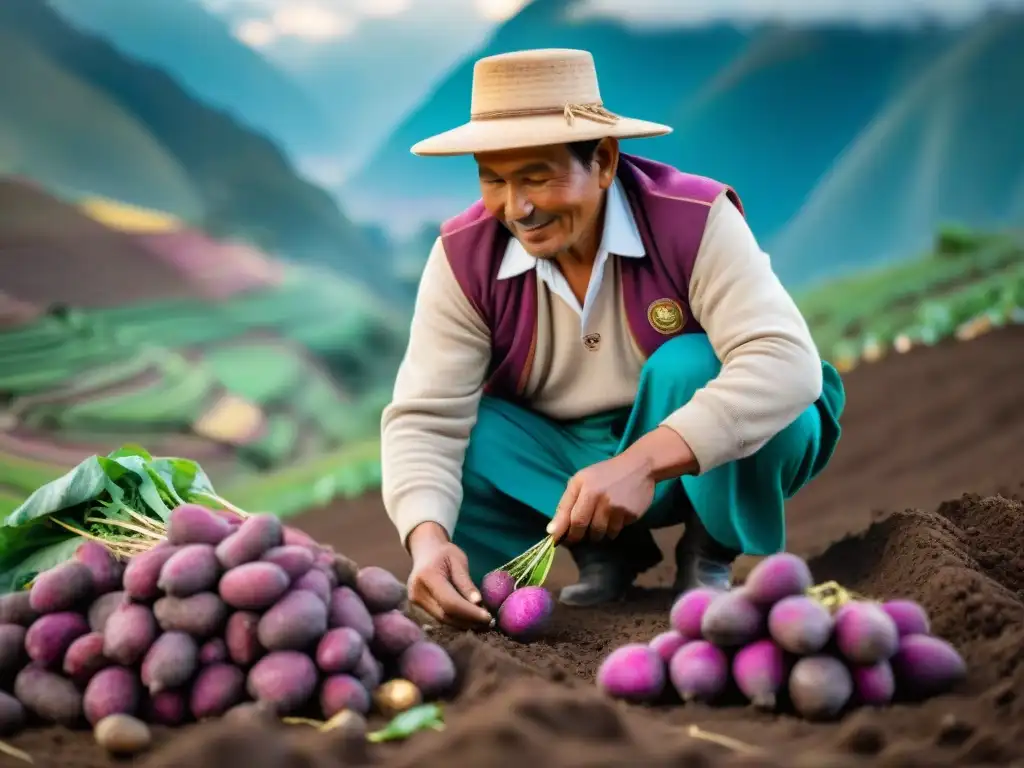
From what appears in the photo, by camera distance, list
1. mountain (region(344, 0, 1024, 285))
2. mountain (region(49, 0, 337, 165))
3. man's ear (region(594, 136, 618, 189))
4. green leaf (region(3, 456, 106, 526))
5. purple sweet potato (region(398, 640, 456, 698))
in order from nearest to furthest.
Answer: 1. purple sweet potato (region(398, 640, 456, 698))
2. green leaf (region(3, 456, 106, 526))
3. man's ear (region(594, 136, 618, 189))
4. mountain (region(49, 0, 337, 165))
5. mountain (region(344, 0, 1024, 285))

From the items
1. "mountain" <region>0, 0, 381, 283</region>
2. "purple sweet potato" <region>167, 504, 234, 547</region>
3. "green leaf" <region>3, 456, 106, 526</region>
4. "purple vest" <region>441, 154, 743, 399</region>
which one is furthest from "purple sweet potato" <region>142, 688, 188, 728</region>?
"mountain" <region>0, 0, 381, 283</region>

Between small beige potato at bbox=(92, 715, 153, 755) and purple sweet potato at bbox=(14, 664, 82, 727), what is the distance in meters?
0.15

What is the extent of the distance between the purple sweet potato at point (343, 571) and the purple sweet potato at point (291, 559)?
0.25ft

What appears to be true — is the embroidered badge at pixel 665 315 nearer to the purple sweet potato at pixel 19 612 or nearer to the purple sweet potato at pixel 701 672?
the purple sweet potato at pixel 701 672

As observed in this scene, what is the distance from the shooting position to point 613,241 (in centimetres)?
277

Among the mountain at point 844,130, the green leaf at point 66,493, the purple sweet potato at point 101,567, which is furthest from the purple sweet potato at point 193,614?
the mountain at point 844,130

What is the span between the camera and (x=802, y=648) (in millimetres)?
1811

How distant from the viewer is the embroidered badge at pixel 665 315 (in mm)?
2820

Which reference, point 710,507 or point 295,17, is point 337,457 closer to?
point 295,17

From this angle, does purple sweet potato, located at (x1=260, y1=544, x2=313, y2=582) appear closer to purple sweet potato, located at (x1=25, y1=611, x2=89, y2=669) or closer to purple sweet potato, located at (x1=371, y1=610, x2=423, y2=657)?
purple sweet potato, located at (x1=371, y1=610, x2=423, y2=657)

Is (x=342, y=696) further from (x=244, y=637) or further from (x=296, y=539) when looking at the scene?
(x=296, y=539)

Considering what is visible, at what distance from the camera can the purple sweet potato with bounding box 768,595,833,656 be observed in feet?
5.89

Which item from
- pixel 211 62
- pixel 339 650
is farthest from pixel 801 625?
pixel 211 62

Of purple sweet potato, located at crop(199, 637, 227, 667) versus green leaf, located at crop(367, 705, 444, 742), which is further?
purple sweet potato, located at crop(199, 637, 227, 667)
